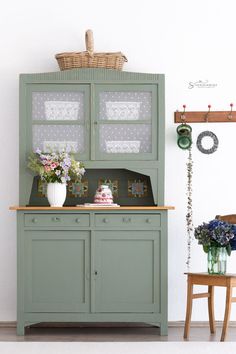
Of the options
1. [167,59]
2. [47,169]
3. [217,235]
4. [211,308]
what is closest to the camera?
[217,235]

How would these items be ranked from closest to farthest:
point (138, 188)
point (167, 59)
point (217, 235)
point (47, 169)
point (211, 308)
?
point (217, 235), point (47, 169), point (211, 308), point (138, 188), point (167, 59)

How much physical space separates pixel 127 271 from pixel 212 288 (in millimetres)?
671

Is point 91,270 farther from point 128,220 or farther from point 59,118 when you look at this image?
point 59,118

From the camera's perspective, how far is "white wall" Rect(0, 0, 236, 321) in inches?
244

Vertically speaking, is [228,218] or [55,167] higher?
[55,167]

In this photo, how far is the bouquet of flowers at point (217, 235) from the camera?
5469mm

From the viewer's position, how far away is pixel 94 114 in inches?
230

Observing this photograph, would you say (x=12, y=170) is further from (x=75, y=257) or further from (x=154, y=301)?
(x=154, y=301)

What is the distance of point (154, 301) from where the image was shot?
5.70 meters

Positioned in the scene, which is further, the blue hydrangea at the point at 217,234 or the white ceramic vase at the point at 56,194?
the white ceramic vase at the point at 56,194

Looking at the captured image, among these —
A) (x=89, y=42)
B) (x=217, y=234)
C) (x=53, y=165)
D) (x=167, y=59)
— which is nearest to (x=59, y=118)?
(x=53, y=165)

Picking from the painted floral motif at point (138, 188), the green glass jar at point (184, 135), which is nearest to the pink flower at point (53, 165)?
the painted floral motif at point (138, 188)
